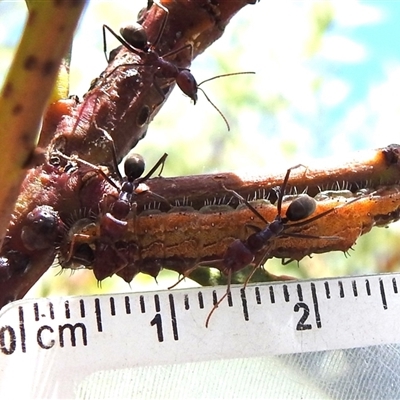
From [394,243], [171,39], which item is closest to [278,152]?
[394,243]

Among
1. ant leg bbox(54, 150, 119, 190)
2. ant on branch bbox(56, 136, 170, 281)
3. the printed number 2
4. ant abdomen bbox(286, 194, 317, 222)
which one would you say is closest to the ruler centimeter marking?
the printed number 2

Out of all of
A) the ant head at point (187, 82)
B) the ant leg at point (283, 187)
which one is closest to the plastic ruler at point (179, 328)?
the ant leg at point (283, 187)

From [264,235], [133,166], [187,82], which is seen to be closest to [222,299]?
[264,235]

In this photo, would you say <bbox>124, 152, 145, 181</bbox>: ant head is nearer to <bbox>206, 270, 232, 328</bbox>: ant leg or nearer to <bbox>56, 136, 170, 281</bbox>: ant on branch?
<bbox>56, 136, 170, 281</bbox>: ant on branch

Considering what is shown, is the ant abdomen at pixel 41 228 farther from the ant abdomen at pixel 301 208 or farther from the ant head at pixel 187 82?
the ant head at pixel 187 82

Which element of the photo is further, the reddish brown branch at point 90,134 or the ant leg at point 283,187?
the ant leg at point 283,187
